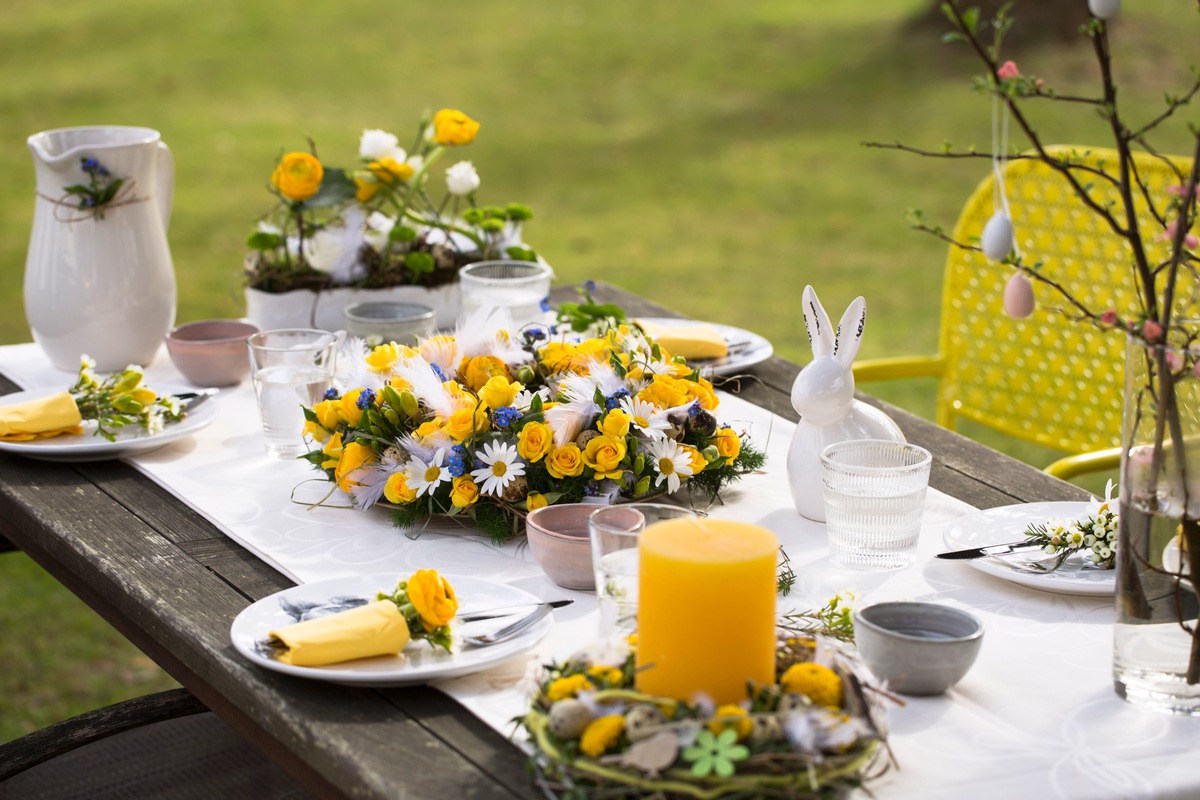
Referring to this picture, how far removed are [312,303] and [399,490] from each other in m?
0.84

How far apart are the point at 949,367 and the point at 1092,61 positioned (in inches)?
247

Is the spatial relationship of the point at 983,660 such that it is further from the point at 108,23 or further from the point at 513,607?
the point at 108,23

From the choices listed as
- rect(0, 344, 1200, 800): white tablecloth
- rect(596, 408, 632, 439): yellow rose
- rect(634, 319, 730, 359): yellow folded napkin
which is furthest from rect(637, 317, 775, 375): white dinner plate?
rect(596, 408, 632, 439): yellow rose

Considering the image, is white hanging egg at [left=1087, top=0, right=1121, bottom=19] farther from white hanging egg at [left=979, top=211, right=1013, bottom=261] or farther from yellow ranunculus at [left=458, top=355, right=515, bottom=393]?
yellow ranunculus at [left=458, top=355, right=515, bottom=393]

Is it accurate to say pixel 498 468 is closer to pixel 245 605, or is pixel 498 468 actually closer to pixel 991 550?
pixel 245 605

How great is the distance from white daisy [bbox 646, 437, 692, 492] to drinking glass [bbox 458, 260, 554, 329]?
0.65 m

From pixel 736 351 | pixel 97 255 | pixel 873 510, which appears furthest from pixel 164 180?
pixel 873 510

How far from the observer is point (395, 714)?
1123 mm

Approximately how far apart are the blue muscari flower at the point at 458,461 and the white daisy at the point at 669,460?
198 mm

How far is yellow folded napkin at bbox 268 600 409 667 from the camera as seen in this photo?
1151mm

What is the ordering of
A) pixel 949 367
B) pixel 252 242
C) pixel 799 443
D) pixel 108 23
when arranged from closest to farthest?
1. pixel 799 443
2. pixel 252 242
3. pixel 949 367
4. pixel 108 23

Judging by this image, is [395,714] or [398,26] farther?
[398,26]

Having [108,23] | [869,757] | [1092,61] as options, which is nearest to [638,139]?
[1092,61]

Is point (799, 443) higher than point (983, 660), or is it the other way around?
point (799, 443)
